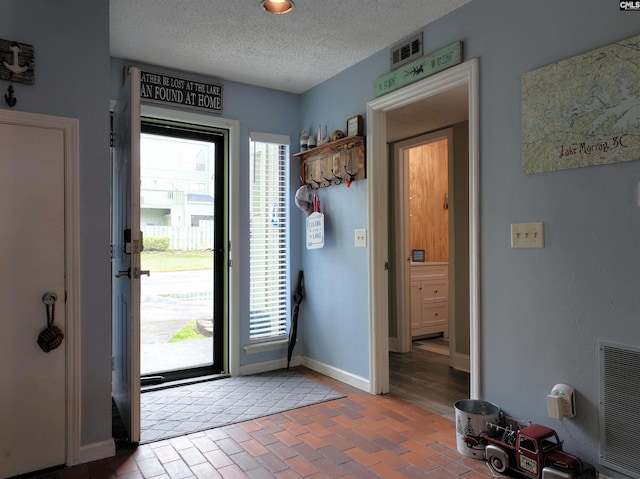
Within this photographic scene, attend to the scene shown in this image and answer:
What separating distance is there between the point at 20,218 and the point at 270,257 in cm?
210

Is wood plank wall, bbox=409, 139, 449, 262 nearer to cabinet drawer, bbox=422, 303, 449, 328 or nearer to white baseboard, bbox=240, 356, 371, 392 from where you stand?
cabinet drawer, bbox=422, 303, 449, 328

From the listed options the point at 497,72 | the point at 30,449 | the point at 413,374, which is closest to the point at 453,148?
the point at 497,72

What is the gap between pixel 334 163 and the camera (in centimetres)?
356

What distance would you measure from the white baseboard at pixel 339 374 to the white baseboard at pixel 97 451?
172 cm

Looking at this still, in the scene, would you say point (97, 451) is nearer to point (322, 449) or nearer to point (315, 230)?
point (322, 449)

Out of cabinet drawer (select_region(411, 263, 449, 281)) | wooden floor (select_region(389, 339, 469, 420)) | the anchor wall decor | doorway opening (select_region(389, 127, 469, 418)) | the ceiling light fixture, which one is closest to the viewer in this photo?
the anchor wall decor

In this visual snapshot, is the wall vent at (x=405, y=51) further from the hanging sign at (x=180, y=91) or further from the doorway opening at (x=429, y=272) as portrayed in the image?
the hanging sign at (x=180, y=91)

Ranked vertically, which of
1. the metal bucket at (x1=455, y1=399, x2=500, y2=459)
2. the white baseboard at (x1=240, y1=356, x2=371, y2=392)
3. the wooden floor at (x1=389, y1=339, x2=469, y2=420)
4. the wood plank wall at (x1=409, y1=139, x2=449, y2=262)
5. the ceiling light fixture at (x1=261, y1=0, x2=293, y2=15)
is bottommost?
the wooden floor at (x1=389, y1=339, x2=469, y2=420)

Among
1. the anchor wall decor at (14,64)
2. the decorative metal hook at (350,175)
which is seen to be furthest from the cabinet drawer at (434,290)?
the anchor wall decor at (14,64)

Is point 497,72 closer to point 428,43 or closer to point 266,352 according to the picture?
point 428,43

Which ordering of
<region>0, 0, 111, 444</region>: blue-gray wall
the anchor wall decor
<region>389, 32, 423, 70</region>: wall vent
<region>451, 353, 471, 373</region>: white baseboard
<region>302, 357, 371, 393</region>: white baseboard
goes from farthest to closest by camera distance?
<region>451, 353, 471, 373</region>: white baseboard, <region>302, 357, 371, 393</region>: white baseboard, <region>389, 32, 423, 70</region>: wall vent, <region>0, 0, 111, 444</region>: blue-gray wall, the anchor wall decor

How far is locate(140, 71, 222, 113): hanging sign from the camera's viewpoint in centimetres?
337

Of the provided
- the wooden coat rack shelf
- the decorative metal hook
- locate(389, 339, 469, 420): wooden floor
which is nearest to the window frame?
the wooden coat rack shelf

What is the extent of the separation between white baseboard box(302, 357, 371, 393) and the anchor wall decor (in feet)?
9.03
